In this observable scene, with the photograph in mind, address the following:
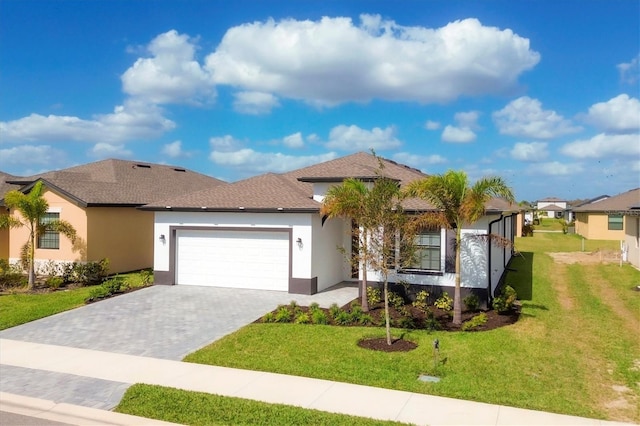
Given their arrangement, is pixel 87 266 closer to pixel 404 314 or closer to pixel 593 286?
pixel 404 314

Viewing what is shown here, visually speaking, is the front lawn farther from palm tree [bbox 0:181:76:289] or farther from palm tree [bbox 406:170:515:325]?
palm tree [bbox 0:181:76:289]

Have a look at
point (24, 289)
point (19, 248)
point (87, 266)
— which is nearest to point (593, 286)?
point (87, 266)

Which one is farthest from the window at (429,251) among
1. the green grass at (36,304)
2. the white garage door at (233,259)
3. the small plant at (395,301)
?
the green grass at (36,304)

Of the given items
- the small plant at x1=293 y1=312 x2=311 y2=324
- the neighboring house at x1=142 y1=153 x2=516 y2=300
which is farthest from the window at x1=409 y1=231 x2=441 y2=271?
the small plant at x1=293 y1=312 x2=311 y2=324

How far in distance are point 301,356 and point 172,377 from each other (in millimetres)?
2613

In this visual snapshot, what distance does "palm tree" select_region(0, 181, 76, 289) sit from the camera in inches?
750

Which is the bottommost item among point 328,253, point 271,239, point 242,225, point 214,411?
point 214,411

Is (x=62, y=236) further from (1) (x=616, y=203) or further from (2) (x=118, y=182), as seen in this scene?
(1) (x=616, y=203)

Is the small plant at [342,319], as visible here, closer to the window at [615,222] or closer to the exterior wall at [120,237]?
the exterior wall at [120,237]

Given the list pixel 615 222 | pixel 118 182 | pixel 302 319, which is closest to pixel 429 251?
pixel 302 319

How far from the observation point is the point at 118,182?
25391mm

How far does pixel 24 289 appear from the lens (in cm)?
1888

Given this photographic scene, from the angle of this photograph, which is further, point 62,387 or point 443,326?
point 443,326

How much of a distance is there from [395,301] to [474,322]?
2852 mm
